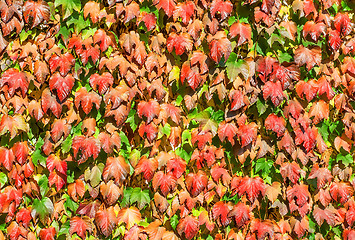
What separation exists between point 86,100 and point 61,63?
26cm

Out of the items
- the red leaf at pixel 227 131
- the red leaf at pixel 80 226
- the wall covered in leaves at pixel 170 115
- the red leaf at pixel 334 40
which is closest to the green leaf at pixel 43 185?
the wall covered in leaves at pixel 170 115

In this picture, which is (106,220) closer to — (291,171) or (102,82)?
(102,82)

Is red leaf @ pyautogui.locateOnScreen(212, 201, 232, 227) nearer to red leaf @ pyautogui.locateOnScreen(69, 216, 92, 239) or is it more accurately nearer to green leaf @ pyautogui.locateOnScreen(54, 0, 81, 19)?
red leaf @ pyautogui.locateOnScreen(69, 216, 92, 239)

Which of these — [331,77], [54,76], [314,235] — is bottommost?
[314,235]

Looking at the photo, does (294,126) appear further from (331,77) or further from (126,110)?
(126,110)

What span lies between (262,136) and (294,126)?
0.68ft

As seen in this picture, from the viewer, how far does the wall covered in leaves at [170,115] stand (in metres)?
2.15

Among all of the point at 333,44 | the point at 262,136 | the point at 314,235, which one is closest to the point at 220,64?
the point at 262,136

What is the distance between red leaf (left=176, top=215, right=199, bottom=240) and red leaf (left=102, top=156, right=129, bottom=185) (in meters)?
0.46

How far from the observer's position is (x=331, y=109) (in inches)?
94.7

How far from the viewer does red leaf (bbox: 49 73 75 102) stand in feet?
7.01

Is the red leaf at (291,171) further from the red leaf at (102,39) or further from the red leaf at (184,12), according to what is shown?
the red leaf at (102,39)

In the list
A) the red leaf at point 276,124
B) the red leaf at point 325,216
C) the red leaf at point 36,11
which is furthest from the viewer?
the red leaf at point 325,216

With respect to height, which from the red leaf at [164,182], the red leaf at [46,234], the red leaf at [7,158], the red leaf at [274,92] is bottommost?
the red leaf at [46,234]
